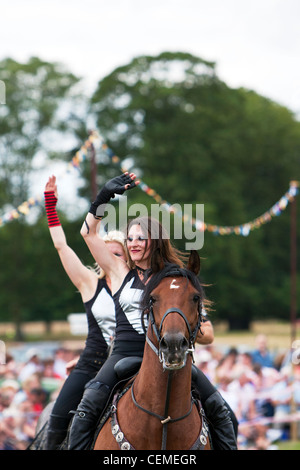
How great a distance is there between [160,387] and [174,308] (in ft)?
2.01

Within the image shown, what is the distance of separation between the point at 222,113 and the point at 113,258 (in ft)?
127

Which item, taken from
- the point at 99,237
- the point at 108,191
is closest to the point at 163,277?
the point at 108,191

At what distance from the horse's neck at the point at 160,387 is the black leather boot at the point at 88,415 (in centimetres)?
60

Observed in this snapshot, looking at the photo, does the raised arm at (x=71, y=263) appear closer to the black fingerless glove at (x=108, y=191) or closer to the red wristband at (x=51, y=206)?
the red wristband at (x=51, y=206)

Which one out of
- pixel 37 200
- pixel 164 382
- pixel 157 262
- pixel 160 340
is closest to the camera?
pixel 160 340

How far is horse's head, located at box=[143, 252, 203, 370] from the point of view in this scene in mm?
4426

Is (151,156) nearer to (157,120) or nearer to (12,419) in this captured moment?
(157,120)

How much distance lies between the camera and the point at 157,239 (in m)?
5.53

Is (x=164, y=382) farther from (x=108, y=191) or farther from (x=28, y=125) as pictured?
(x=28, y=125)

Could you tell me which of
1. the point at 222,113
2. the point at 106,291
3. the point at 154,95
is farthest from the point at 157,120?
the point at 106,291

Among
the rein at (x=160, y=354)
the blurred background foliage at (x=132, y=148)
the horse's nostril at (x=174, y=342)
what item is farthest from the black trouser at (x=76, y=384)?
the blurred background foliage at (x=132, y=148)

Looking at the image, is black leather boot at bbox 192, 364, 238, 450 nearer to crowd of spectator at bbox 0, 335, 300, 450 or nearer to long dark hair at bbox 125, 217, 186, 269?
long dark hair at bbox 125, 217, 186, 269

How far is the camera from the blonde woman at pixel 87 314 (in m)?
6.26

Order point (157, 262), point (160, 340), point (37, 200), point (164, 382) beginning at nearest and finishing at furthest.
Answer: point (160, 340), point (164, 382), point (157, 262), point (37, 200)
